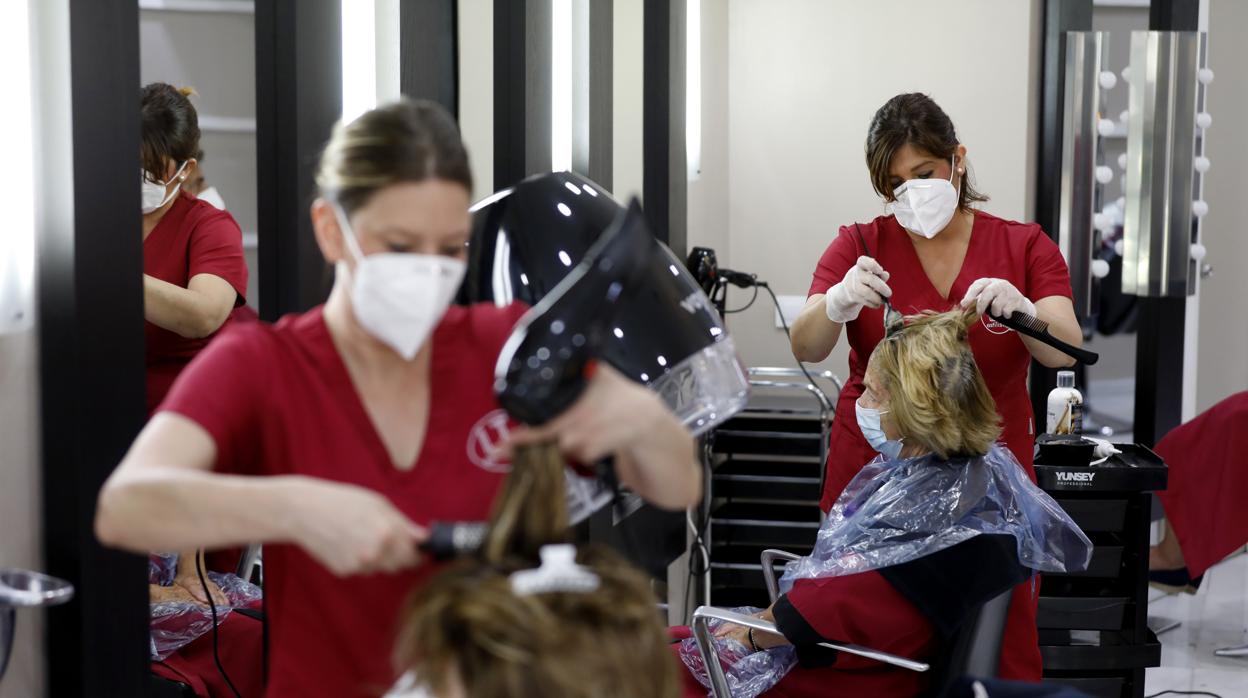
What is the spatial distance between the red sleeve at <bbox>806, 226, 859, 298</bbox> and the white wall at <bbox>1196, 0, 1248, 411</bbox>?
10.6 ft

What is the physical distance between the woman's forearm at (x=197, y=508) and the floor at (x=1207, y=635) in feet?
10.3

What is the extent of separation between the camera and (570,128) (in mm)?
3211

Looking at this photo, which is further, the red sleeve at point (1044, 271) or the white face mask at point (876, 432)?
the red sleeve at point (1044, 271)

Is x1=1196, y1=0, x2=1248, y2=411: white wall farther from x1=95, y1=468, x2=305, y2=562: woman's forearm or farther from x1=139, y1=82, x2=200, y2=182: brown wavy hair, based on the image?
x1=95, y1=468, x2=305, y2=562: woman's forearm

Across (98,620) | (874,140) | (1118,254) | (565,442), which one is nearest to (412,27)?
(874,140)

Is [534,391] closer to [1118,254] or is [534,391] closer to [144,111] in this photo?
[144,111]

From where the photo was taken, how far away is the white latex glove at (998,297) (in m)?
2.29

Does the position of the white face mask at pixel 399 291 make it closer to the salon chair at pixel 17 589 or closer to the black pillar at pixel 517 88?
the salon chair at pixel 17 589

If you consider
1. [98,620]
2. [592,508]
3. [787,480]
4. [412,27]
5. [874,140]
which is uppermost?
[412,27]

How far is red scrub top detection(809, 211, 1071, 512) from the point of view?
8.31ft

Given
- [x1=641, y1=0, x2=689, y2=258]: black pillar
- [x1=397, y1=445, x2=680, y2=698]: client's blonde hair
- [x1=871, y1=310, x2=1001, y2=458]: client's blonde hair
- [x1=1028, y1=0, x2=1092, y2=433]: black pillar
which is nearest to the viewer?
[x1=397, y1=445, x2=680, y2=698]: client's blonde hair

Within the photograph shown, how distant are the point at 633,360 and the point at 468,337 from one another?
288 mm

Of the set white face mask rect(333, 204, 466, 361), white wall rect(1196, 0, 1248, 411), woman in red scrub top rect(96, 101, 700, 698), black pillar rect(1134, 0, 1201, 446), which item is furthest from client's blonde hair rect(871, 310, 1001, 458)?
white wall rect(1196, 0, 1248, 411)

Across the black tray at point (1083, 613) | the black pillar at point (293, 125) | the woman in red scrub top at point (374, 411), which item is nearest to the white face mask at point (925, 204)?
the black tray at point (1083, 613)
